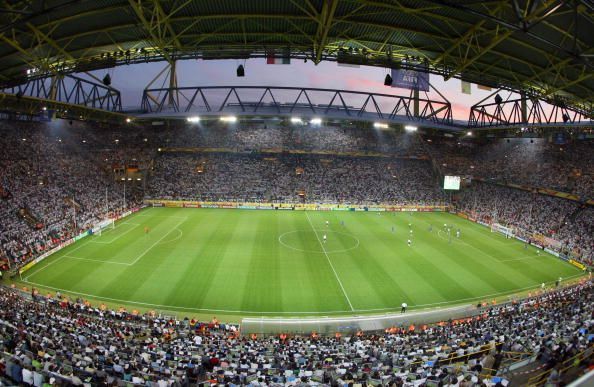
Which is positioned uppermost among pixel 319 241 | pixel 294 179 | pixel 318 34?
pixel 318 34

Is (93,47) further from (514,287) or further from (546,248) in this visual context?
(546,248)

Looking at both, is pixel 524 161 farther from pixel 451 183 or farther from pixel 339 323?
pixel 339 323

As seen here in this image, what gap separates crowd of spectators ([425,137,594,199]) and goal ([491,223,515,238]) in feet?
33.9

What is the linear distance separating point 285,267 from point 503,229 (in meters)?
32.1

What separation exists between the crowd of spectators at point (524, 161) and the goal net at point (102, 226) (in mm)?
56264

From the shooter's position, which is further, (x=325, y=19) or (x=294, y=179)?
(x=294, y=179)

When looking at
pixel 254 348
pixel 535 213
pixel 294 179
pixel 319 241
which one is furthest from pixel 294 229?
pixel 535 213

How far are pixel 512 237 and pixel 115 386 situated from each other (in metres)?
46.6

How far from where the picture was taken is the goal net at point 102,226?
38.5m

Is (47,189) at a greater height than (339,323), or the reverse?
(47,189)

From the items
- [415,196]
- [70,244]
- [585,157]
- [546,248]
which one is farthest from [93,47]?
[585,157]

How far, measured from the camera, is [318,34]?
16469 mm

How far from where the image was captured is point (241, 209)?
54781 mm

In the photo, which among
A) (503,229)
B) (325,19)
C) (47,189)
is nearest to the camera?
(325,19)
